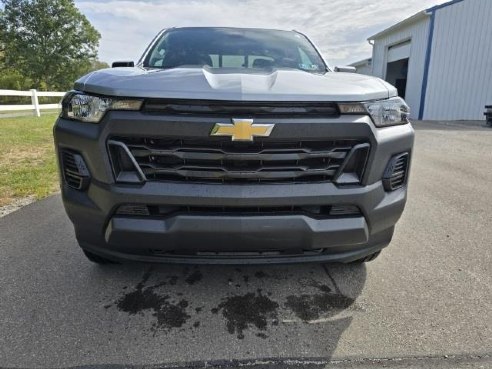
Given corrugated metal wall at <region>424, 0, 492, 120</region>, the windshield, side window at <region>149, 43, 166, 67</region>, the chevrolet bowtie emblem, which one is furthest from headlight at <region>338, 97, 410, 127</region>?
corrugated metal wall at <region>424, 0, 492, 120</region>

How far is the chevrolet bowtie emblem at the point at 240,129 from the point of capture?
72.2 inches

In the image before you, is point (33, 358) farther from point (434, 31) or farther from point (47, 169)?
point (434, 31)

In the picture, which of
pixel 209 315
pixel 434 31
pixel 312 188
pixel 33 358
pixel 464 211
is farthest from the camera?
pixel 434 31

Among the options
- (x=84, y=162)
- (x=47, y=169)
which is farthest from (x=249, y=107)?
(x=47, y=169)

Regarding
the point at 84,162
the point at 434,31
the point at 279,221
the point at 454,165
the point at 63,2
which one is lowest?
the point at 454,165

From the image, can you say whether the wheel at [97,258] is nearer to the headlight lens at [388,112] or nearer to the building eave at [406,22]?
the headlight lens at [388,112]

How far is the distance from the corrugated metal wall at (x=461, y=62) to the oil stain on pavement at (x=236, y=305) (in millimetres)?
18602

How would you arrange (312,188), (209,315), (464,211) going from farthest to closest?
(464,211)
(209,315)
(312,188)

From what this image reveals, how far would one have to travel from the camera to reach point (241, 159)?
189 cm

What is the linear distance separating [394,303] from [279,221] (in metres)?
1.02

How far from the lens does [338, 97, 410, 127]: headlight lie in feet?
6.45

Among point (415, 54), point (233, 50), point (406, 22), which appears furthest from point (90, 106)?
point (406, 22)

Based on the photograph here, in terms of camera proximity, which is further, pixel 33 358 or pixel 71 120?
pixel 71 120

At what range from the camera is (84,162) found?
196cm
